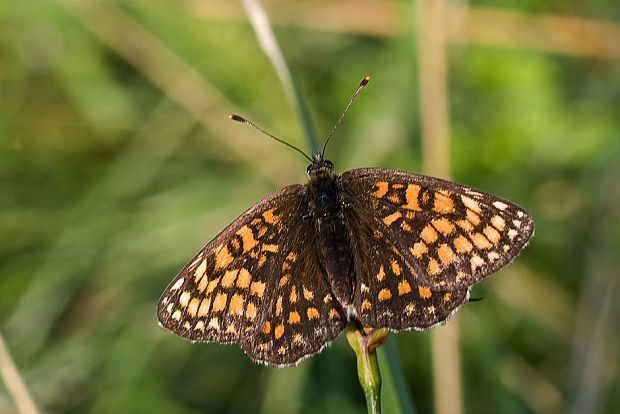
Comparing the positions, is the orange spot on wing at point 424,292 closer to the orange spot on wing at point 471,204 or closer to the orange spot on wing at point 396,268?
the orange spot on wing at point 396,268

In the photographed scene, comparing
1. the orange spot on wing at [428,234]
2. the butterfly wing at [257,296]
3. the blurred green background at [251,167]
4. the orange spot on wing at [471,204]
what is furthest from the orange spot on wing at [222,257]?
the blurred green background at [251,167]

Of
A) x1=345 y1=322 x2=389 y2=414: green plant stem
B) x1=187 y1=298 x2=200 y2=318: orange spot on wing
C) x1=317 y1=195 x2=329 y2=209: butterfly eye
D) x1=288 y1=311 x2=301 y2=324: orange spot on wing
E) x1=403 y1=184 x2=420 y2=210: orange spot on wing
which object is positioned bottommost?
x1=345 y1=322 x2=389 y2=414: green plant stem

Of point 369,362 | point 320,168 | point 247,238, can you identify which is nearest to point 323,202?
point 320,168

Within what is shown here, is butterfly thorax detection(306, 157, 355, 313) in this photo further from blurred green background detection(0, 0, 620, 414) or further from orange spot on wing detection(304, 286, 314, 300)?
blurred green background detection(0, 0, 620, 414)

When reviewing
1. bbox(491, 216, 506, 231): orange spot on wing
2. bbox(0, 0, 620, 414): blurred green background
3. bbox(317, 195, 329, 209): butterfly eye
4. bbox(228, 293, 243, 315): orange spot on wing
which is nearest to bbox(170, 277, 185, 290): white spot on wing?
bbox(228, 293, 243, 315): orange spot on wing

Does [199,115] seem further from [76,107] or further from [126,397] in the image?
[126,397]
